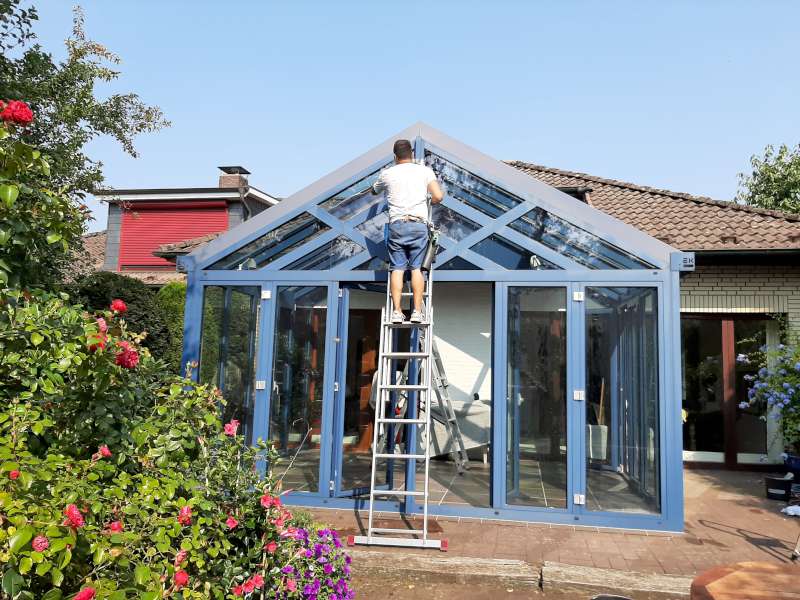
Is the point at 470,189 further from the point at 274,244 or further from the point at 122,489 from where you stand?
the point at 122,489

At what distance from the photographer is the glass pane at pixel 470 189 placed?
6.53 metres

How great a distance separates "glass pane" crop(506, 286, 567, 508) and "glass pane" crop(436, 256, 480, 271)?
0.54 m

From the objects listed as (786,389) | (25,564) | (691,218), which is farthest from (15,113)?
(691,218)

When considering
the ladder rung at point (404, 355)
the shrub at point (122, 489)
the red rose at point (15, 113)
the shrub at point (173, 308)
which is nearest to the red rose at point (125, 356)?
the shrub at point (122, 489)

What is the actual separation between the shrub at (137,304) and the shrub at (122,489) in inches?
348

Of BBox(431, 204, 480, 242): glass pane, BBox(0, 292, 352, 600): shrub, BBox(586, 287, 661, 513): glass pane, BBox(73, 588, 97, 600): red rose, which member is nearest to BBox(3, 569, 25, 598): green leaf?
BBox(0, 292, 352, 600): shrub

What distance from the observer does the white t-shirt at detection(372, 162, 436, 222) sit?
6074 mm

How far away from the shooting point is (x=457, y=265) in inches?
260

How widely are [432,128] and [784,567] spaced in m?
5.08

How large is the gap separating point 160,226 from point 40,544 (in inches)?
744

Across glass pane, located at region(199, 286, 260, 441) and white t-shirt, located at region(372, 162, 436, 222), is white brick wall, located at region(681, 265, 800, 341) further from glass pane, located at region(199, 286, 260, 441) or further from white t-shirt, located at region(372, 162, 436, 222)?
glass pane, located at region(199, 286, 260, 441)

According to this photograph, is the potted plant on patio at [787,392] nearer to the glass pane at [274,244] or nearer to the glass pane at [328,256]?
the glass pane at [328,256]

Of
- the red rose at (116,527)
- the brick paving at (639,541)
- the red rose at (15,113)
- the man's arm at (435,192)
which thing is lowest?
the brick paving at (639,541)

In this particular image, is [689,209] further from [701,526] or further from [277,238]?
[277,238]
